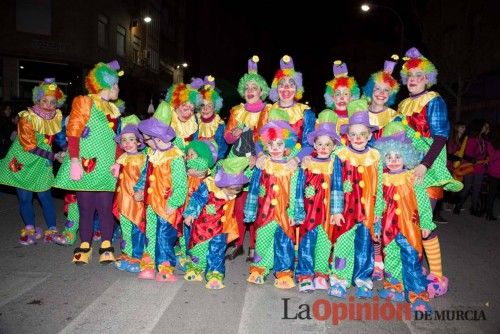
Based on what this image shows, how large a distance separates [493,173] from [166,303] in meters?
7.58

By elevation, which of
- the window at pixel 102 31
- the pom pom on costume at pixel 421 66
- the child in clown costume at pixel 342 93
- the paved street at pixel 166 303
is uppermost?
the window at pixel 102 31

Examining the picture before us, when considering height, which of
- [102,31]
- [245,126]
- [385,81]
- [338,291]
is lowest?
[338,291]

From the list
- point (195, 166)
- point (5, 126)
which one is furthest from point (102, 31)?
point (195, 166)

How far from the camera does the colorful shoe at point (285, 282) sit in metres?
4.36

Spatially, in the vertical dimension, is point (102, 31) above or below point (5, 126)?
→ above

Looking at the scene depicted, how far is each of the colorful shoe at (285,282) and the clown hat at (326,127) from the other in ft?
4.71

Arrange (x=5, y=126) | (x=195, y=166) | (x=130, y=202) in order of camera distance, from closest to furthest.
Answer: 1. (x=195, y=166)
2. (x=130, y=202)
3. (x=5, y=126)

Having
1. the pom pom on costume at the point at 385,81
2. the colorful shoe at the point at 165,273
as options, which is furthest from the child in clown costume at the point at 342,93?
the colorful shoe at the point at 165,273

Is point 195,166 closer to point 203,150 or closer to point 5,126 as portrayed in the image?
point 203,150

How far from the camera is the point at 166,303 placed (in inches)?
154

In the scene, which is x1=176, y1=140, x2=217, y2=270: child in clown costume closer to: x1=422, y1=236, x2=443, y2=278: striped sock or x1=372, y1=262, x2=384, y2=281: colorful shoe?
x1=372, y1=262, x2=384, y2=281: colorful shoe

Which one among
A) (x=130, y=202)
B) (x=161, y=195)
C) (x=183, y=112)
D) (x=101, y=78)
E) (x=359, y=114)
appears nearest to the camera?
(x=359, y=114)

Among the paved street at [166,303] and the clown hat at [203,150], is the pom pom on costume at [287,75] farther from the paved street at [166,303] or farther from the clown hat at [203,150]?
the paved street at [166,303]

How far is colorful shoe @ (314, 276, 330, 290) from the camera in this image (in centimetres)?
426
